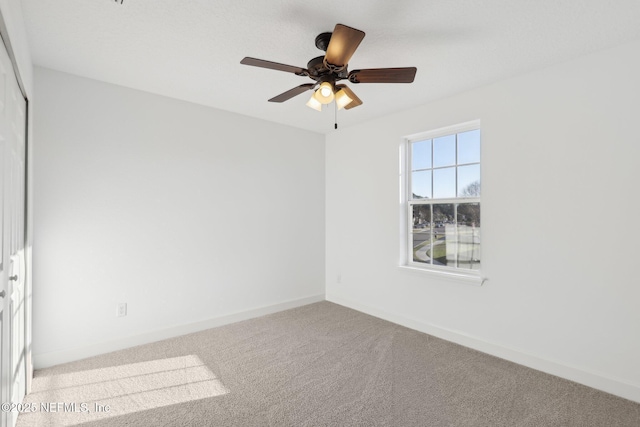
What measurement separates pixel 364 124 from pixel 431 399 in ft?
10.3

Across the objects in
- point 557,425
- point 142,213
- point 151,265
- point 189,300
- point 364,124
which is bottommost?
point 557,425

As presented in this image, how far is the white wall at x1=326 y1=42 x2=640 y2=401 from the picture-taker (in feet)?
7.82

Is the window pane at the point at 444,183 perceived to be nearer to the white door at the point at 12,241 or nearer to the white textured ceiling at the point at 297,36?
the white textured ceiling at the point at 297,36

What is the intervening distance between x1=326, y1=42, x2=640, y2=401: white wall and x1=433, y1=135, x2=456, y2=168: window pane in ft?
0.64

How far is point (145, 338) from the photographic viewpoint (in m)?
3.28

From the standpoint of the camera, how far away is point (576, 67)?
2588 mm

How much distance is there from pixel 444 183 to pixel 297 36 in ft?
7.19

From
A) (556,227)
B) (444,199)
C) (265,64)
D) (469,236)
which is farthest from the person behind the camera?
(444,199)

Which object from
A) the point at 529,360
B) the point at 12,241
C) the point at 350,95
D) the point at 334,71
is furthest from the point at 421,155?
the point at 12,241

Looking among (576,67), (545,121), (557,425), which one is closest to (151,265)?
(557,425)

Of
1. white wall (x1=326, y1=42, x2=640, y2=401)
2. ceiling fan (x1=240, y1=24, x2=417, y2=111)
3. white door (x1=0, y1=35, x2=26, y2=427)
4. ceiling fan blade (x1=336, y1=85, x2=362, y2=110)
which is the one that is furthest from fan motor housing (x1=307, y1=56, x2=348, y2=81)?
white door (x1=0, y1=35, x2=26, y2=427)

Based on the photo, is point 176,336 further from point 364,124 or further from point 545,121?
point 545,121

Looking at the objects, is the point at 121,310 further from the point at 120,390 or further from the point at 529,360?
the point at 529,360

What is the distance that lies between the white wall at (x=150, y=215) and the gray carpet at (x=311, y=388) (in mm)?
458
